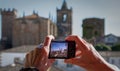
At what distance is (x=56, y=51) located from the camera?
92.0 inches

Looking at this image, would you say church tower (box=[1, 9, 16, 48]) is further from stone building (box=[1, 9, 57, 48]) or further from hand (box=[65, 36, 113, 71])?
hand (box=[65, 36, 113, 71])

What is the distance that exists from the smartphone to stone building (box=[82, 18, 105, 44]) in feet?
192

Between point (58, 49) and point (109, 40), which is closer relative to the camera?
point (58, 49)

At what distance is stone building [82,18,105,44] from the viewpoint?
6175cm

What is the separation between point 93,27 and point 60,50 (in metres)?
61.9

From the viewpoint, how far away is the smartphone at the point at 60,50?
2.33 meters

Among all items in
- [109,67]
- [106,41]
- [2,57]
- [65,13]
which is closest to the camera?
[109,67]

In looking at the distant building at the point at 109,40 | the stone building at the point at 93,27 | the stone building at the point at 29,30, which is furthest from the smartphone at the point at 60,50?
the stone building at the point at 93,27

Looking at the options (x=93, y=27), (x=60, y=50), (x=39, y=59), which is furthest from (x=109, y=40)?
(x=39, y=59)

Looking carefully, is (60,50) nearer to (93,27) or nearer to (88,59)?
(88,59)

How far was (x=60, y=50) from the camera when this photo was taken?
234 centimetres

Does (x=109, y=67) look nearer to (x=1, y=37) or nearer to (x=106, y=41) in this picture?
(x=106, y=41)

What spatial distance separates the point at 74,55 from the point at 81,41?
0.09 metres

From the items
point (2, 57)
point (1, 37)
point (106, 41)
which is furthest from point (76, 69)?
point (1, 37)
